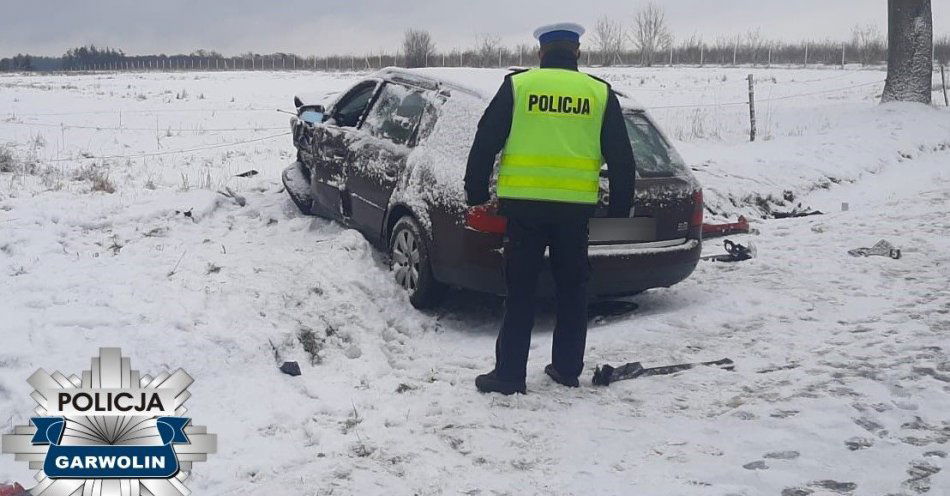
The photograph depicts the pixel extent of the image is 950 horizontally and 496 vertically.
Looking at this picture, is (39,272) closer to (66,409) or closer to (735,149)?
(66,409)

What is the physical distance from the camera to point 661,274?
553cm

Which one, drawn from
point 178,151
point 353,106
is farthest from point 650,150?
point 178,151

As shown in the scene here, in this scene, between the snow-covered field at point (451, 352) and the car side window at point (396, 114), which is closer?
the snow-covered field at point (451, 352)

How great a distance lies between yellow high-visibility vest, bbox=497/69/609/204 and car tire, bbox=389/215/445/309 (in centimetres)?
147

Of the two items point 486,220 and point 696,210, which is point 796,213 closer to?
point 696,210

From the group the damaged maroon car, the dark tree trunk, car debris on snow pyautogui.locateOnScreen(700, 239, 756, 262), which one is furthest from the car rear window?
the dark tree trunk

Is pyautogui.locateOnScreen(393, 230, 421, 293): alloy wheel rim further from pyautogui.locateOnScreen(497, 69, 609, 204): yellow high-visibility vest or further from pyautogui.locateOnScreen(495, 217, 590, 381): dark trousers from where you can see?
pyautogui.locateOnScreen(497, 69, 609, 204): yellow high-visibility vest

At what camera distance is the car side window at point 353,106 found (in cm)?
707

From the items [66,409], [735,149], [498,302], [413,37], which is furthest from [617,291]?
[413,37]

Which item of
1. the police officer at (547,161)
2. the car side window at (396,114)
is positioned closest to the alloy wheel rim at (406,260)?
the car side window at (396,114)

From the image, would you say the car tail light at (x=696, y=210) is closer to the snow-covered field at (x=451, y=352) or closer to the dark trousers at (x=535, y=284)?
the snow-covered field at (x=451, y=352)

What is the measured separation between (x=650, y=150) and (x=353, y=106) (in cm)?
284

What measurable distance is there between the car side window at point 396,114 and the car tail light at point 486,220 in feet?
4.04

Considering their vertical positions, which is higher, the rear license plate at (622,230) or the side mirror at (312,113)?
the side mirror at (312,113)
